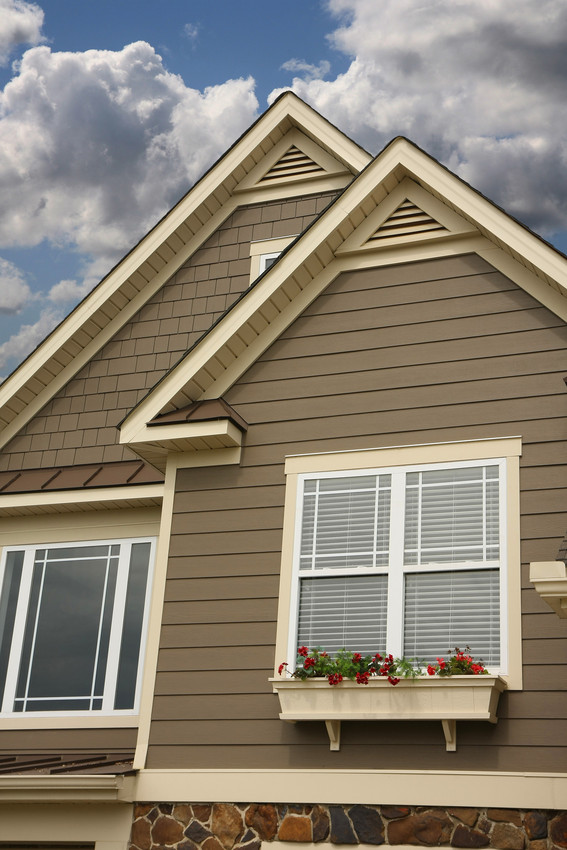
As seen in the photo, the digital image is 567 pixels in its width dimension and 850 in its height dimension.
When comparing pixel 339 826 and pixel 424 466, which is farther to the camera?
pixel 424 466

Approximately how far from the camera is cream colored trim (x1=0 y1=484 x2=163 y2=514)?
984cm

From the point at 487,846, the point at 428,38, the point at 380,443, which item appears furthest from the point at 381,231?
the point at 428,38

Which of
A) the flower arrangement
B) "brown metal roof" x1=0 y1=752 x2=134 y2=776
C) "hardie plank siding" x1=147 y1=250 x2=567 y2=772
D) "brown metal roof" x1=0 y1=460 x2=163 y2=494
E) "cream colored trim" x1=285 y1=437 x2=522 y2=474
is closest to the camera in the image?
the flower arrangement

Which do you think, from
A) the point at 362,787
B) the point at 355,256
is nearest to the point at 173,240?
the point at 355,256

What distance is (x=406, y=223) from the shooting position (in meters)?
8.82

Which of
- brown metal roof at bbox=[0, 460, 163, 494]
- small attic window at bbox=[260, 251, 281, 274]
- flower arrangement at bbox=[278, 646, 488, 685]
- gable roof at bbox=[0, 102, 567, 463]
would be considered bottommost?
flower arrangement at bbox=[278, 646, 488, 685]

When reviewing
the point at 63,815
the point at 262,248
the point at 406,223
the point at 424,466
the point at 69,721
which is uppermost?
the point at 262,248

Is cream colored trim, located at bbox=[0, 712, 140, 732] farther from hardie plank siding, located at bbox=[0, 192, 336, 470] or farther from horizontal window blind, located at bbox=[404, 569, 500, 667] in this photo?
horizontal window blind, located at bbox=[404, 569, 500, 667]

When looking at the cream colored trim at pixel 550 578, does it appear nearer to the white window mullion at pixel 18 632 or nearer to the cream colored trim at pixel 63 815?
the cream colored trim at pixel 63 815

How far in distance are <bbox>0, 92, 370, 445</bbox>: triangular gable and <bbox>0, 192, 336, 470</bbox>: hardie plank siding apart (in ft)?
0.42

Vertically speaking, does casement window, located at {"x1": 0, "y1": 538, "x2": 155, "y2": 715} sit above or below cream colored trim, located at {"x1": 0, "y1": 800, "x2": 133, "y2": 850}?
above

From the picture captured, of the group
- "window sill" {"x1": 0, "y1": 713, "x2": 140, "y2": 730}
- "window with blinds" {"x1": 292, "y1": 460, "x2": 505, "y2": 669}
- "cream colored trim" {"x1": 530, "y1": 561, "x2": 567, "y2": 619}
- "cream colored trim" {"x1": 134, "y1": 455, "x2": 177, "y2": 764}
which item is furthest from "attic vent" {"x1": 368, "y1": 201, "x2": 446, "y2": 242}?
"window sill" {"x1": 0, "y1": 713, "x2": 140, "y2": 730}

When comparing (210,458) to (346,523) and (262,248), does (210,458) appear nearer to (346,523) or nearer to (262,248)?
(346,523)

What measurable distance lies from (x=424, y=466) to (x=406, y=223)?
242 cm
